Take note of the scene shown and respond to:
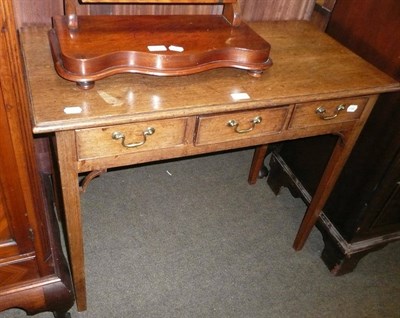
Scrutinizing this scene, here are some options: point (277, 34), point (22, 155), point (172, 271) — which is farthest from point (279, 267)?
point (22, 155)

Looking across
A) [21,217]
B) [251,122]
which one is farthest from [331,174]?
[21,217]

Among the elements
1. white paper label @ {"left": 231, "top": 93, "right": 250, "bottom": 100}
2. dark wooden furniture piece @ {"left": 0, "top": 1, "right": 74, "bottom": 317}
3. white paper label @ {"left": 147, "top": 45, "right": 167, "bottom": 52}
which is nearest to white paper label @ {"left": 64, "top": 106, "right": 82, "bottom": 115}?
dark wooden furniture piece @ {"left": 0, "top": 1, "right": 74, "bottom": 317}

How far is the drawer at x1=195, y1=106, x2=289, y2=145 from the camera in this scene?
45.1 inches

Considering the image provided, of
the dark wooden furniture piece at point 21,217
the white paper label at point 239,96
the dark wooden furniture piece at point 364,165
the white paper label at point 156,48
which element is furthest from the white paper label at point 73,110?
the dark wooden furniture piece at point 364,165

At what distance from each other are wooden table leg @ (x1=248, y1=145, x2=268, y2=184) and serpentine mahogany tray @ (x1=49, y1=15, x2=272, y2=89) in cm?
85

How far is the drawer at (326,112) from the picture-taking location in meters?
1.27

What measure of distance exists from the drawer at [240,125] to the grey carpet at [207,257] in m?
0.77

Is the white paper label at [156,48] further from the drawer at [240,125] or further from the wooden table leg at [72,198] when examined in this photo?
the wooden table leg at [72,198]

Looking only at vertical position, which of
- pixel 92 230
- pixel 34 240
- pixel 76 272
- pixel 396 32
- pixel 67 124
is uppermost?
pixel 396 32

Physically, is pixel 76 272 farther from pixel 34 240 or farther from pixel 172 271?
pixel 172 271

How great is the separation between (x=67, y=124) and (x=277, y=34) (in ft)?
3.13

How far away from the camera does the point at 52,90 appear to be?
1.03 m

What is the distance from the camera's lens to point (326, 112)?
4.30 ft

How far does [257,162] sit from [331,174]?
0.58 m
